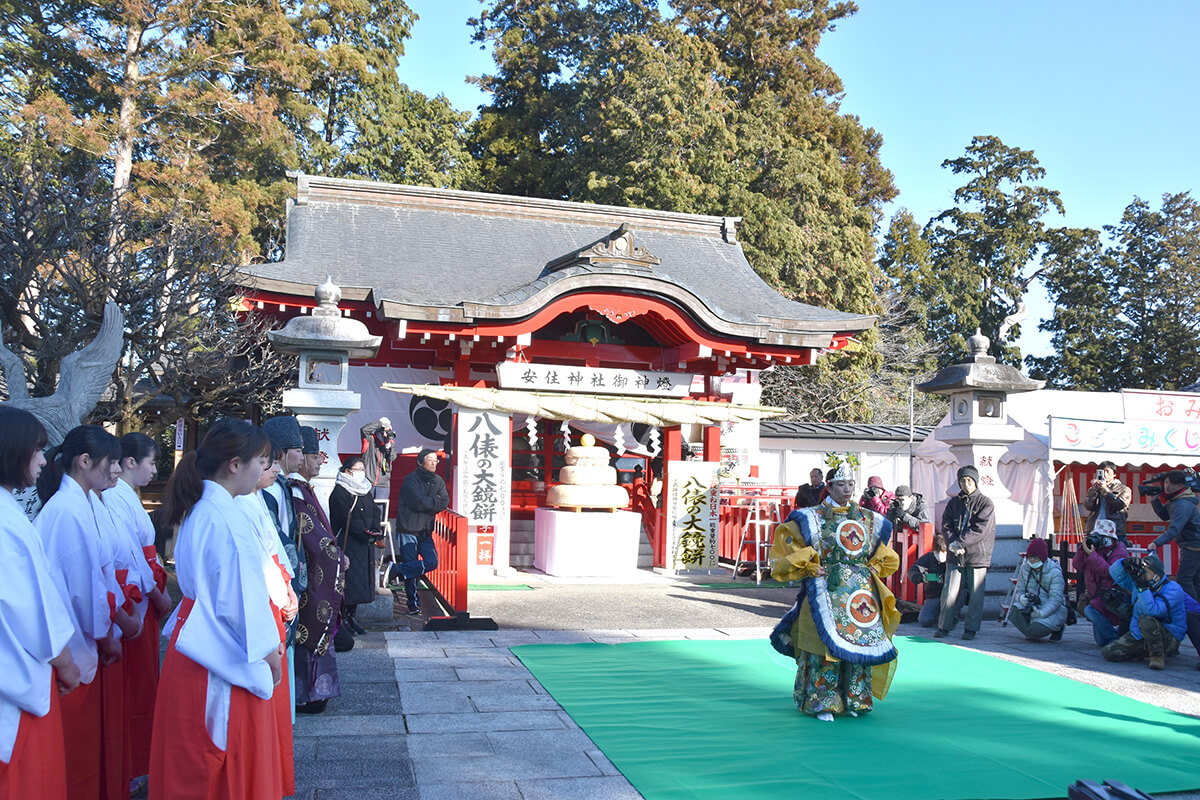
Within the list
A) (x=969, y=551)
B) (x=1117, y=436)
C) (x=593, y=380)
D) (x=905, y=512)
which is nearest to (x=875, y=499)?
(x=905, y=512)

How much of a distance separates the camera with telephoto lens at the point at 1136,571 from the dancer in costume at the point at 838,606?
2946 millimetres

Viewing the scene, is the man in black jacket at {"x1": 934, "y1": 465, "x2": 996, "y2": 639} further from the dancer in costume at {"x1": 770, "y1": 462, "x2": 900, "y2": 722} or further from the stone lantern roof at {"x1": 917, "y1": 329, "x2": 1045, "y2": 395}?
the dancer in costume at {"x1": 770, "y1": 462, "x2": 900, "y2": 722}

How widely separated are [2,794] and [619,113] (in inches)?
768

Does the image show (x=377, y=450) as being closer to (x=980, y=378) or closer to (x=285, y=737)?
(x=285, y=737)

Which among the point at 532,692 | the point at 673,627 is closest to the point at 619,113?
the point at 673,627

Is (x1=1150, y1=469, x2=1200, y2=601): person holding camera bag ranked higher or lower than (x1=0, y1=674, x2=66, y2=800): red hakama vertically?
higher

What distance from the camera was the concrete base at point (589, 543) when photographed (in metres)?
10.9

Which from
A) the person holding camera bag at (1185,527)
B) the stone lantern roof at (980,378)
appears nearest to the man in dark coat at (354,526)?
the stone lantern roof at (980,378)

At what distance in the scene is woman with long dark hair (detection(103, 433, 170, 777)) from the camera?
12.5 feet

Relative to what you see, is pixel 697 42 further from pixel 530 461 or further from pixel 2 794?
pixel 2 794

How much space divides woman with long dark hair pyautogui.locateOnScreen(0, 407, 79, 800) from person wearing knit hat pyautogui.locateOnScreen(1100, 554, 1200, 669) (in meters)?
7.32

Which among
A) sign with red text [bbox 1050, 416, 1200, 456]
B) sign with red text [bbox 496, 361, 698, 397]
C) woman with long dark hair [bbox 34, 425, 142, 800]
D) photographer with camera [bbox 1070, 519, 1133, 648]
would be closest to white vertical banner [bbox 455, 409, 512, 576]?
sign with red text [bbox 496, 361, 698, 397]

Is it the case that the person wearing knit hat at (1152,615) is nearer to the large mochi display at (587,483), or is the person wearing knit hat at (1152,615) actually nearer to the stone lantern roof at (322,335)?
the large mochi display at (587,483)

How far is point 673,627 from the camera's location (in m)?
7.98
